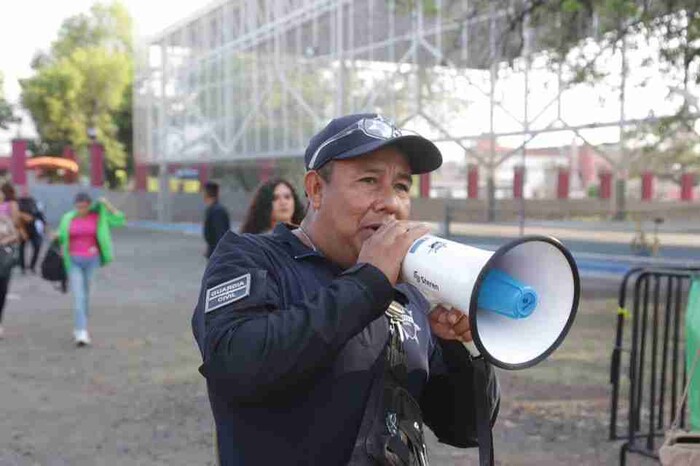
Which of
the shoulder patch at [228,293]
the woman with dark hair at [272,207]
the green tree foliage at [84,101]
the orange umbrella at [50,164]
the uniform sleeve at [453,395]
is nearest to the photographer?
the shoulder patch at [228,293]

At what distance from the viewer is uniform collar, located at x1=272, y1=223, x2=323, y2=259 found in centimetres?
177

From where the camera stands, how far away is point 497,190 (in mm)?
22547

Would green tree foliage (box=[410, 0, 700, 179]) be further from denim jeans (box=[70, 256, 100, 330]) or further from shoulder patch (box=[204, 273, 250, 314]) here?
shoulder patch (box=[204, 273, 250, 314])

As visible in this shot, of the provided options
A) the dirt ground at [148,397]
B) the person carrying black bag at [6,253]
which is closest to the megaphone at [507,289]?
the dirt ground at [148,397]

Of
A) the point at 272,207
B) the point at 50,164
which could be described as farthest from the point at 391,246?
the point at 50,164

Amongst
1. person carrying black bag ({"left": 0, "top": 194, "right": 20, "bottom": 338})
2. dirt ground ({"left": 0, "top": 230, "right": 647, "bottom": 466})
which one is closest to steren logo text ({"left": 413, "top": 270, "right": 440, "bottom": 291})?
dirt ground ({"left": 0, "top": 230, "right": 647, "bottom": 466})

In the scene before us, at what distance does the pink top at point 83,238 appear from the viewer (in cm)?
834

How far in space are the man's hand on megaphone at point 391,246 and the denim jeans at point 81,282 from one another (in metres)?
7.26

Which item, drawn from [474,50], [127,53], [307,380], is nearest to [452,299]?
[307,380]

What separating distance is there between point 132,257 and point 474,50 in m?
9.17

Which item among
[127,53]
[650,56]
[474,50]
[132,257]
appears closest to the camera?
[650,56]

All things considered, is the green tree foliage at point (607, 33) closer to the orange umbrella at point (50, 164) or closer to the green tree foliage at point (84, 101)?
the orange umbrella at point (50, 164)

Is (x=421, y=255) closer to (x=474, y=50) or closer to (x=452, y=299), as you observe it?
(x=452, y=299)

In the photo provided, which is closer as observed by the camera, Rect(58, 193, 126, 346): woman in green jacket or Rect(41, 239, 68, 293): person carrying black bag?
Rect(58, 193, 126, 346): woman in green jacket
